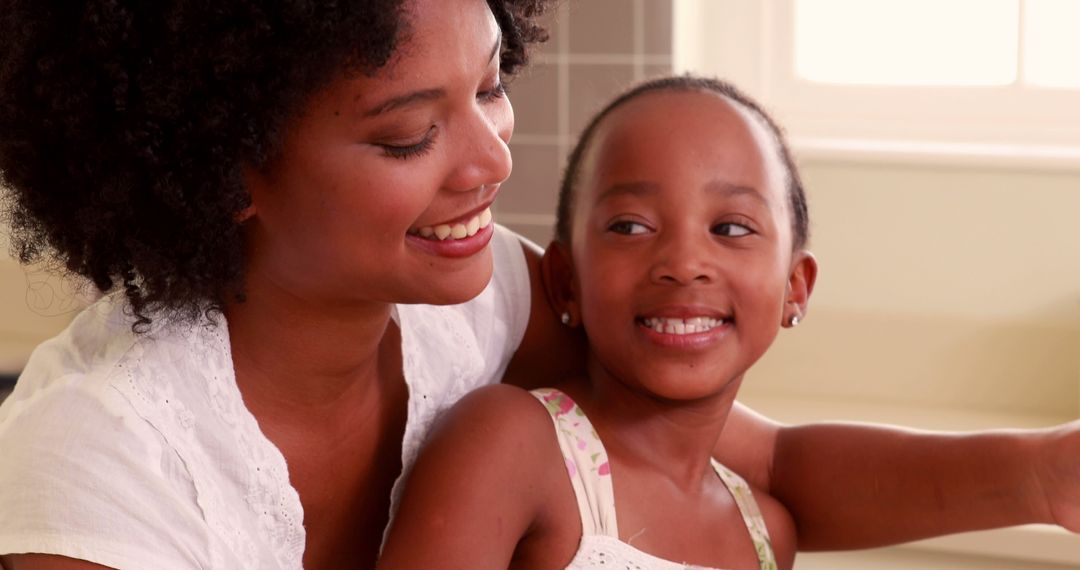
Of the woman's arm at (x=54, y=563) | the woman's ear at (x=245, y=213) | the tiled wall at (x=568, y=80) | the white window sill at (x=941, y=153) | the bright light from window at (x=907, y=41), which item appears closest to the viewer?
the woman's arm at (x=54, y=563)

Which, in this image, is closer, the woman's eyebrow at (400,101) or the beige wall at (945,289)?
the woman's eyebrow at (400,101)

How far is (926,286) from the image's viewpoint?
254 cm

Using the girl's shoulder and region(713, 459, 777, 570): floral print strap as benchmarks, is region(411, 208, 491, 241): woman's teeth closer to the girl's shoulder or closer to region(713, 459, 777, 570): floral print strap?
the girl's shoulder

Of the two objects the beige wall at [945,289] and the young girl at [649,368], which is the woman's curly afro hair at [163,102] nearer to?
the young girl at [649,368]

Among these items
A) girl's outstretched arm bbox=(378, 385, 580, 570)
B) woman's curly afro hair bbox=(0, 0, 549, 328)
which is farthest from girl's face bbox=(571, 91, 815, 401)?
woman's curly afro hair bbox=(0, 0, 549, 328)

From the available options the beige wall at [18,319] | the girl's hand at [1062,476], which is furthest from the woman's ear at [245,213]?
the beige wall at [18,319]

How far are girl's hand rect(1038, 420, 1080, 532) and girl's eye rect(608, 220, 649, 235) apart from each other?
16.9 inches

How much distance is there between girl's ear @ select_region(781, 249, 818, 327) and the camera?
1412mm

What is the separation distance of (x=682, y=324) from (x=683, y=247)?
0.23 ft

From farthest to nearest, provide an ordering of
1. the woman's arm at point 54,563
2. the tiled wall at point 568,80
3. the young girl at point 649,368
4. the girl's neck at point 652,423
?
the tiled wall at point 568,80
the girl's neck at point 652,423
the young girl at point 649,368
the woman's arm at point 54,563

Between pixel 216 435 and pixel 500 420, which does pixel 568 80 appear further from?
pixel 216 435

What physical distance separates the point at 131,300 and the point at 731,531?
613mm

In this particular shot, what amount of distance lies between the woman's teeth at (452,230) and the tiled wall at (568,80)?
55.8 inches

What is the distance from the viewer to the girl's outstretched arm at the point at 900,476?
1.31 meters
